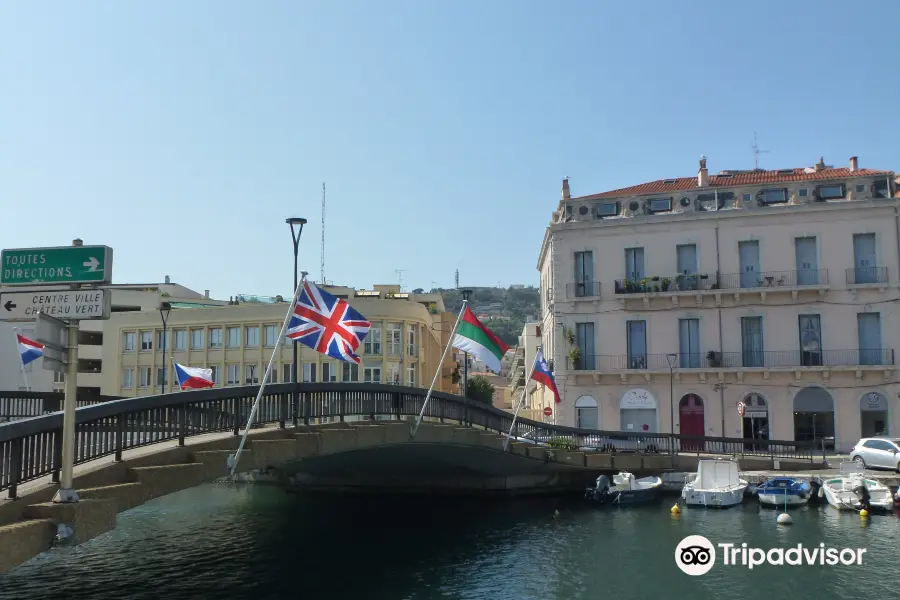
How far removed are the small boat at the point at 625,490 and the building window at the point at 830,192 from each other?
69.0ft

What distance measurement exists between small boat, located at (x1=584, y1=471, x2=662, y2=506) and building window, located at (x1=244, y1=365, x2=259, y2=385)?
31.4 metres

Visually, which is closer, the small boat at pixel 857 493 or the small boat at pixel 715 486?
the small boat at pixel 857 493

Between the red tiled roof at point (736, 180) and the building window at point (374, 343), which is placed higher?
the red tiled roof at point (736, 180)

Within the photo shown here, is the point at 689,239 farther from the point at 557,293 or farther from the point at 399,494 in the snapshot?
the point at 399,494

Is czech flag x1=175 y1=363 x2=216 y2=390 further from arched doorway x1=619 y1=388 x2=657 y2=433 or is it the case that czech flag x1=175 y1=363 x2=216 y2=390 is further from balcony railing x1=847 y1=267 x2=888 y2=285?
balcony railing x1=847 y1=267 x2=888 y2=285

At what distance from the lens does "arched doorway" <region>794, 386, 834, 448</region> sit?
47031mm

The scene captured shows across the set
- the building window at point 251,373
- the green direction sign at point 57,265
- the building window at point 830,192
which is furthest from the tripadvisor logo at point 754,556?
the building window at point 251,373

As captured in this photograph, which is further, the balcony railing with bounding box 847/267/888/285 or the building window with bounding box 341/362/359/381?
the building window with bounding box 341/362/359/381

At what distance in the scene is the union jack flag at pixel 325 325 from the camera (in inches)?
797

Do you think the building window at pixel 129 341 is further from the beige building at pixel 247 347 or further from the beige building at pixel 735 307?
the beige building at pixel 735 307

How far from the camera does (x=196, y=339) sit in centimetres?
6519

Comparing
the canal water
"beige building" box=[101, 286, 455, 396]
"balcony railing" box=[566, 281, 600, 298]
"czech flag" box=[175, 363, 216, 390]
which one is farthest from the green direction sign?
"beige building" box=[101, 286, 455, 396]

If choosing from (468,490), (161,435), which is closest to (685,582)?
(161,435)

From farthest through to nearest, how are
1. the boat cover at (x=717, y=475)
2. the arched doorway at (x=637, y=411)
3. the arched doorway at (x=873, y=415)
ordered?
1. the arched doorway at (x=637, y=411)
2. the arched doorway at (x=873, y=415)
3. the boat cover at (x=717, y=475)
